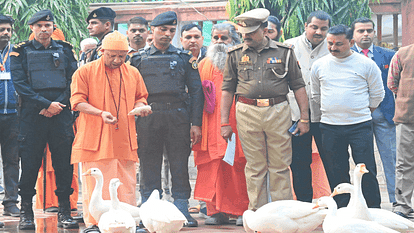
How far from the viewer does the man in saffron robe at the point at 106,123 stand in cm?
585

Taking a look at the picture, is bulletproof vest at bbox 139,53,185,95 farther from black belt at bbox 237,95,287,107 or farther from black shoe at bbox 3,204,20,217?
black shoe at bbox 3,204,20,217

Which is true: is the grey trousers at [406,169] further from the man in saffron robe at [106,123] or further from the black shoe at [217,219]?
the man in saffron robe at [106,123]

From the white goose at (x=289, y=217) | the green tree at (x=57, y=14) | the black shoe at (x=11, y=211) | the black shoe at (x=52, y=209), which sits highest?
the green tree at (x=57, y=14)

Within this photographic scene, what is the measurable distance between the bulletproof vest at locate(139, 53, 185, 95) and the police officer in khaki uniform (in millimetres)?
674

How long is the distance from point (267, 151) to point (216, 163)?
2.47 feet

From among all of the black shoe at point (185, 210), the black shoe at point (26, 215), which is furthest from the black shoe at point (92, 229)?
the black shoe at point (185, 210)

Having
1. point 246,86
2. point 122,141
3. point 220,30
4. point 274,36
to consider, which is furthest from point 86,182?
point 274,36

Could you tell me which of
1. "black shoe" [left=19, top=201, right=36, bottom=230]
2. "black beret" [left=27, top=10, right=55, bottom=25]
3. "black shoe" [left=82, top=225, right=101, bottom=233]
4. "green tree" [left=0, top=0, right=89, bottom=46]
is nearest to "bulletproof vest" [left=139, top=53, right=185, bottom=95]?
"black beret" [left=27, top=10, right=55, bottom=25]

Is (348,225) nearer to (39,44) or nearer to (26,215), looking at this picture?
(26,215)

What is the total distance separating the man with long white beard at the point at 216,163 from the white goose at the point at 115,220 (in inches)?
58.7

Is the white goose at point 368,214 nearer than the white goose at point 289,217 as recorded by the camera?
Yes

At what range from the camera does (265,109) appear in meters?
6.00

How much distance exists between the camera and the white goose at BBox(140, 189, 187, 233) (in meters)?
5.21

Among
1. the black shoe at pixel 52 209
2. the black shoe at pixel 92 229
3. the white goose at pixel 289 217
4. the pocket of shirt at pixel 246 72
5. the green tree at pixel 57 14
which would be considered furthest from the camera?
the green tree at pixel 57 14
